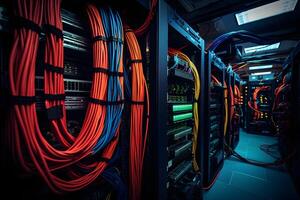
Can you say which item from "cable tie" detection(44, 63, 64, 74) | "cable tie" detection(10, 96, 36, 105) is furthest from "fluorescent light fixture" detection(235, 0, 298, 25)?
"cable tie" detection(10, 96, 36, 105)

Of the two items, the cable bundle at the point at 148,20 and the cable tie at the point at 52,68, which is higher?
the cable bundle at the point at 148,20

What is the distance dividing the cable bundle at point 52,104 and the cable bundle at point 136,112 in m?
0.13

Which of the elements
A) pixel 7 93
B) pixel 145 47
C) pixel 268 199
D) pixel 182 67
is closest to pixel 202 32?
pixel 182 67

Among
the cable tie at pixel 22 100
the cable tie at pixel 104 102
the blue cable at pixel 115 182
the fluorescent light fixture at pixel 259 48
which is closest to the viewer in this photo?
the cable tie at pixel 22 100

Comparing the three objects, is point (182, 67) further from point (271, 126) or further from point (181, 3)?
point (271, 126)

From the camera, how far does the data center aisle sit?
5.83 feet

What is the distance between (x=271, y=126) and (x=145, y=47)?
590 centimetres

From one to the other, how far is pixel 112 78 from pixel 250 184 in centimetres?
244

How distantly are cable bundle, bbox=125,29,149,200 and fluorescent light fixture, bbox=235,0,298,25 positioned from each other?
2194mm

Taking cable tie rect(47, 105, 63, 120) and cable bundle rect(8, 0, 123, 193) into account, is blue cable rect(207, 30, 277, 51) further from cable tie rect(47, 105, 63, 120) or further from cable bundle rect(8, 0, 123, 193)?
cable tie rect(47, 105, 63, 120)

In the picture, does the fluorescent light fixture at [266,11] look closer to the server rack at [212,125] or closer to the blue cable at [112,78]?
the server rack at [212,125]

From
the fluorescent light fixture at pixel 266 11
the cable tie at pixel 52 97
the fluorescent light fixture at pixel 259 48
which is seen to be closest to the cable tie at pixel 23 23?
the cable tie at pixel 52 97

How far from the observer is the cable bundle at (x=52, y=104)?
0.51 meters

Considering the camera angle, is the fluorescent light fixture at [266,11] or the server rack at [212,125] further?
the fluorescent light fixture at [266,11]
